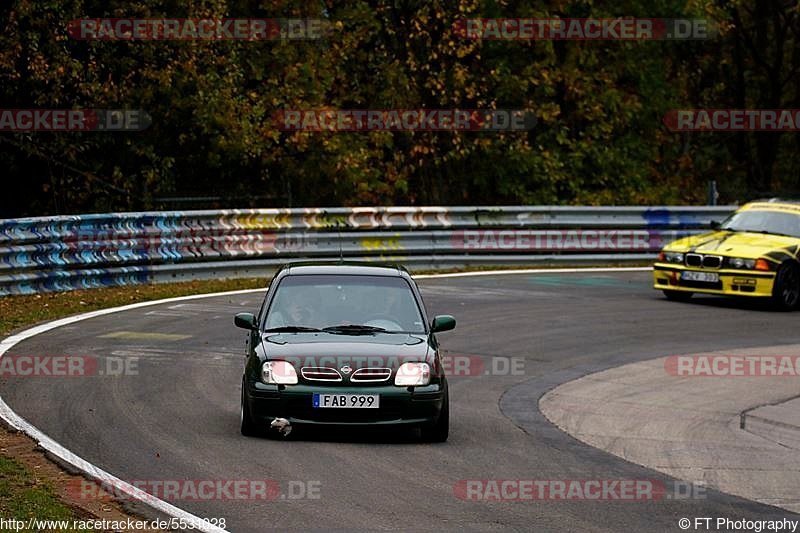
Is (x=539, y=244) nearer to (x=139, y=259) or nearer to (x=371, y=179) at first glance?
(x=371, y=179)

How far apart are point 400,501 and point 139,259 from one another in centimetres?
1464

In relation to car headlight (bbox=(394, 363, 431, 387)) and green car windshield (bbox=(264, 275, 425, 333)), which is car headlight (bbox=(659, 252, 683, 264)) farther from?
car headlight (bbox=(394, 363, 431, 387))

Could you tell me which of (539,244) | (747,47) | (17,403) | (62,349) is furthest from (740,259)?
(747,47)

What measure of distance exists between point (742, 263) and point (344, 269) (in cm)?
1022

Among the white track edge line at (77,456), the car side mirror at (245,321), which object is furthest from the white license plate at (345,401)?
the white track edge line at (77,456)

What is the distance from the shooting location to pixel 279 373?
1148 centimetres

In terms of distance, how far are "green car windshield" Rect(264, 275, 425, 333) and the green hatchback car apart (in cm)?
1

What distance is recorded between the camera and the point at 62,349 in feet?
53.0

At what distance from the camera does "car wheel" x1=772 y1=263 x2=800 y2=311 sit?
21.6m

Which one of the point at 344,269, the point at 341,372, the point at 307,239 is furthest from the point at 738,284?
the point at 341,372

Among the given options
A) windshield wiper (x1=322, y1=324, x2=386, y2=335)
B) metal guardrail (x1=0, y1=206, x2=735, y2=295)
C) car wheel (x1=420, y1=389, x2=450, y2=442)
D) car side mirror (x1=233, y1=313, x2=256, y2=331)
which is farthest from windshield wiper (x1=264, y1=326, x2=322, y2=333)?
metal guardrail (x1=0, y1=206, x2=735, y2=295)

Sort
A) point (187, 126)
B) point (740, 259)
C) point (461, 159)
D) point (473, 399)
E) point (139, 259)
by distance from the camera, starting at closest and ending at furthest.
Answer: point (473, 399), point (740, 259), point (139, 259), point (187, 126), point (461, 159)

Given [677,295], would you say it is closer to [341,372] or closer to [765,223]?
[765,223]

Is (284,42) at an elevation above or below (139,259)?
above
